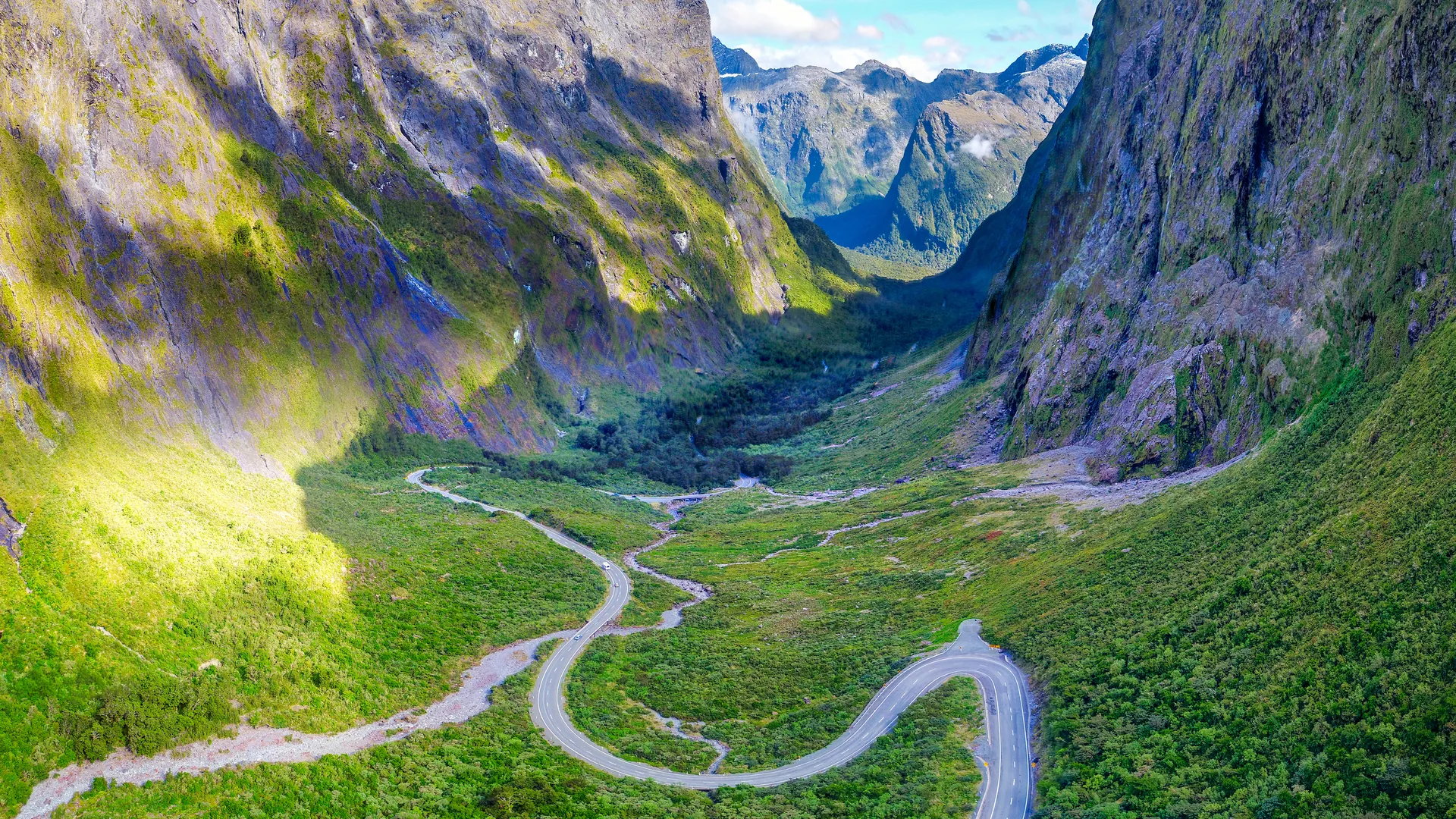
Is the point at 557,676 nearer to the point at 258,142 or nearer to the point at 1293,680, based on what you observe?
the point at 1293,680

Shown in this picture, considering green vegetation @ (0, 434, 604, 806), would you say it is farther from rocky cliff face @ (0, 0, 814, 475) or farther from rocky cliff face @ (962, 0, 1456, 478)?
rocky cliff face @ (962, 0, 1456, 478)

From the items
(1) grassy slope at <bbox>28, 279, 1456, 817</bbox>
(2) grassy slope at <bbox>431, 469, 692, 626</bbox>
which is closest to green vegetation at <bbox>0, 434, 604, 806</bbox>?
(1) grassy slope at <bbox>28, 279, 1456, 817</bbox>

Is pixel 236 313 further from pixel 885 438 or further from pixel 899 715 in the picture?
pixel 885 438

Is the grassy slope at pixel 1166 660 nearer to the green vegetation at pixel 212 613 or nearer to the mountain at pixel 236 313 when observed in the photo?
the green vegetation at pixel 212 613

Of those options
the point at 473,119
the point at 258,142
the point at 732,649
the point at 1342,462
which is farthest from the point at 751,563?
the point at 473,119

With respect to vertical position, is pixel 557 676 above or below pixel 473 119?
below

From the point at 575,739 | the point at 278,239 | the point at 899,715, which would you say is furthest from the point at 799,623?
the point at 278,239
